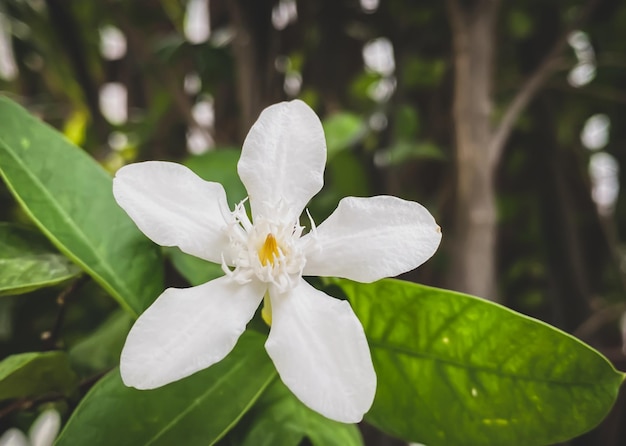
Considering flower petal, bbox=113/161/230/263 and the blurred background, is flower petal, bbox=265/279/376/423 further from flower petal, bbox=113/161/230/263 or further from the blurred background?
the blurred background

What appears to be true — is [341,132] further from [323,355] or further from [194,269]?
[323,355]

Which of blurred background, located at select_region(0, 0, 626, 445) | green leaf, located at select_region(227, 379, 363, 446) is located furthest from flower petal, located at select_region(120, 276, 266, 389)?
blurred background, located at select_region(0, 0, 626, 445)

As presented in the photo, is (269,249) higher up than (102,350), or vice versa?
(269,249)

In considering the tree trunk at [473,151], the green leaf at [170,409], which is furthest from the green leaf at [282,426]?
the tree trunk at [473,151]

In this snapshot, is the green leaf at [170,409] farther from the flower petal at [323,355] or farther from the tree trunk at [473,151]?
the tree trunk at [473,151]

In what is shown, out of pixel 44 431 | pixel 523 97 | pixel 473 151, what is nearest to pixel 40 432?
Answer: pixel 44 431

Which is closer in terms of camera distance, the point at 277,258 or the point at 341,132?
the point at 277,258
